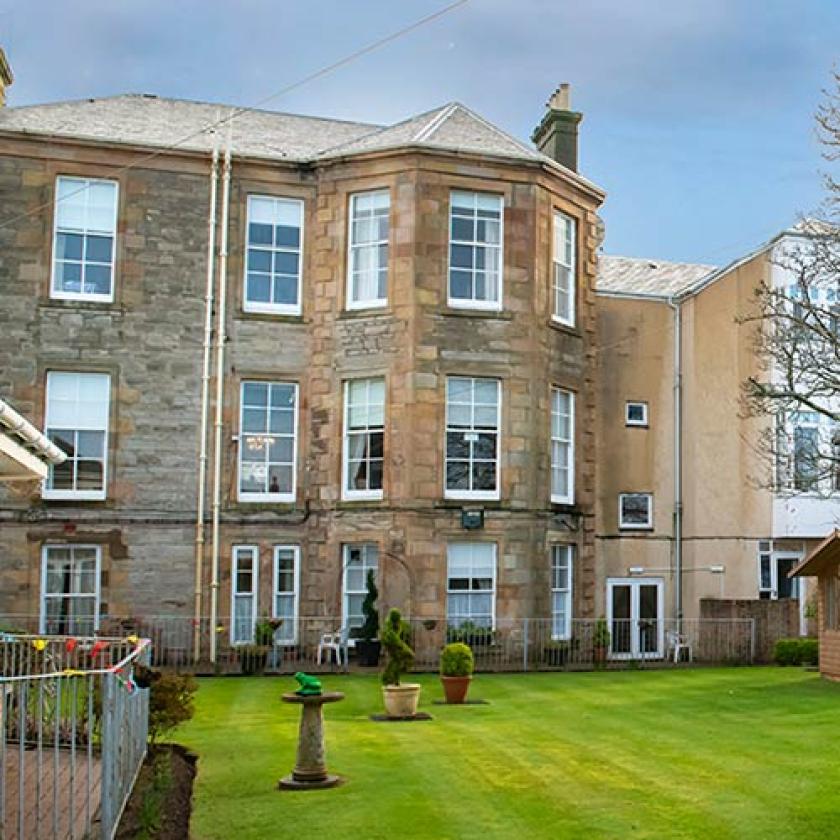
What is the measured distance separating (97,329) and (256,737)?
13.8 metres

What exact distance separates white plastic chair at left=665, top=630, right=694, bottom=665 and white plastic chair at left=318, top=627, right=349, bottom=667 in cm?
820

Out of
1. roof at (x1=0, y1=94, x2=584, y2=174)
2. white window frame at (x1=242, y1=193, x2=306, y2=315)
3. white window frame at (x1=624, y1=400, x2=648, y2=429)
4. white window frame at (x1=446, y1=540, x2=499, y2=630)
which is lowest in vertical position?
white window frame at (x1=446, y1=540, x2=499, y2=630)

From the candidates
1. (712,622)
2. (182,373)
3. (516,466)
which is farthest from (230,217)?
(712,622)

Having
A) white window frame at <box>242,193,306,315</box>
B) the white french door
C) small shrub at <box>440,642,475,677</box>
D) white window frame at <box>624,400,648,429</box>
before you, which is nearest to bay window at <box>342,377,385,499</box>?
white window frame at <box>242,193,306,315</box>

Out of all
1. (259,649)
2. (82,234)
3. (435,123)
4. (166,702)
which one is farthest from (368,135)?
(166,702)

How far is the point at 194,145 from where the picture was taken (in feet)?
92.2

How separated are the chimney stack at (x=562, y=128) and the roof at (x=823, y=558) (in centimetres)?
1248

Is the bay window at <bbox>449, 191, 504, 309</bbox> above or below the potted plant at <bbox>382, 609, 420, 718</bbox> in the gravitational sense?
above

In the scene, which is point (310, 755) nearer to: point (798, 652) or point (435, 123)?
point (798, 652)

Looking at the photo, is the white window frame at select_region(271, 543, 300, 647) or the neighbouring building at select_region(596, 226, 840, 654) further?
the neighbouring building at select_region(596, 226, 840, 654)

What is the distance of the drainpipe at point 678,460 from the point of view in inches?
1259

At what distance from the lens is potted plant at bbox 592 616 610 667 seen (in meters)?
28.1

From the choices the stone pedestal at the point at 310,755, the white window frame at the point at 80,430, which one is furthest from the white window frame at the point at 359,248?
the stone pedestal at the point at 310,755

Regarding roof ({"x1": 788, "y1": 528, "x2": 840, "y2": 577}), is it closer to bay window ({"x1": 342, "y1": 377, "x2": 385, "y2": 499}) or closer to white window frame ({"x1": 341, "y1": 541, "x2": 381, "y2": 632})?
white window frame ({"x1": 341, "y1": 541, "x2": 381, "y2": 632})
